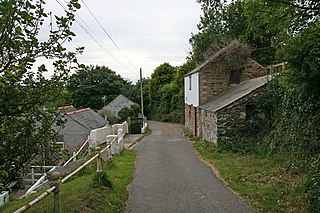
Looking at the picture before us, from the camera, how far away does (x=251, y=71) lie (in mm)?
23344

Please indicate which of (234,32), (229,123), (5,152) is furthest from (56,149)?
(234,32)

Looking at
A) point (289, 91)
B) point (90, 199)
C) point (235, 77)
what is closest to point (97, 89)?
point (235, 77)

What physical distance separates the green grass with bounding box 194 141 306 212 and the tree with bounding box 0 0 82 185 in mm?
4886

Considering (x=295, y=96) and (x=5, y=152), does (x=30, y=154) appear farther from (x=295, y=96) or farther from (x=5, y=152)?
(x=295, y=96)

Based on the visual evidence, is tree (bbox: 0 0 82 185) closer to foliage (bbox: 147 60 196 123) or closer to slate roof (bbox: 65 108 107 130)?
slate roof (bbox: 65 108 107 130)

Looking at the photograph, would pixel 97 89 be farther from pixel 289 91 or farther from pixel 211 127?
pixel 289 91

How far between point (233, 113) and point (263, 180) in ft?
23.4

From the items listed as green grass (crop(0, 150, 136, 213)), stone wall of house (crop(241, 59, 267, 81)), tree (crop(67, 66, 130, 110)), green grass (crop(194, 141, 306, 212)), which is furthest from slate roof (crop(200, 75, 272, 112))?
tree (crop(67, 66, 130, 110))

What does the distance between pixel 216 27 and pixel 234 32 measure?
2068mm

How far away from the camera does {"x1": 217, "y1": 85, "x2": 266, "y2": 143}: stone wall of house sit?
633 inches

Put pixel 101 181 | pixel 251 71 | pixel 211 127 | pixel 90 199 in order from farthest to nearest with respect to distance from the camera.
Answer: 1. pixel 251 71
2. pixel 211 127
3. pixel 101 181
4. pixel 90 199

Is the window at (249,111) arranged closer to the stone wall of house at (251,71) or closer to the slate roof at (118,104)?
the stone wall of house at (251,71)

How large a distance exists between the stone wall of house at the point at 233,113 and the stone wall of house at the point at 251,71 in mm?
7474

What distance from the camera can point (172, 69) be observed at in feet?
195
